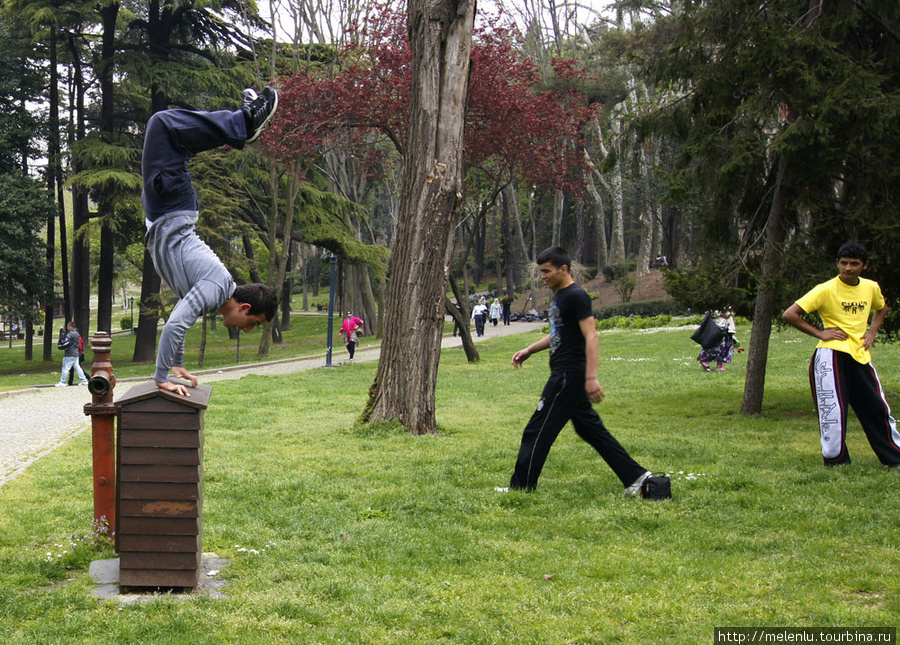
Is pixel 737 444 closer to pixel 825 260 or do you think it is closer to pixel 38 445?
pixel 825 260

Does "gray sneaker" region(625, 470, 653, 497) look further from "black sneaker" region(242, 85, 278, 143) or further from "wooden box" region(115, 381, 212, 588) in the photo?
"black sneaker" region(242, 85, 278, 143)

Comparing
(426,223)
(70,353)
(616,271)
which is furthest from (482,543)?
(616,271)

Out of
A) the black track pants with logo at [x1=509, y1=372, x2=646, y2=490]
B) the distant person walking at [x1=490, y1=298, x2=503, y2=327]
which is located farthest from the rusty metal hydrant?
the distant person walking at [x1=490, y1=298, x2=503, y2=327]

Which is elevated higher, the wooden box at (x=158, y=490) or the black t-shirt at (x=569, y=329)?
the black t-shirt at (x=569, y=329)

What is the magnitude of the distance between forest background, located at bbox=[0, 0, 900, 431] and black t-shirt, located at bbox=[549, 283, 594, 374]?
4404mm

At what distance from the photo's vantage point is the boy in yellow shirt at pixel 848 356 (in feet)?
25.7

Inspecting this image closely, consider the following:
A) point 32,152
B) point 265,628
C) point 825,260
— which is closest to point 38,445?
point 265,628

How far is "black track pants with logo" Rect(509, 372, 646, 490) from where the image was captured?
6902mm

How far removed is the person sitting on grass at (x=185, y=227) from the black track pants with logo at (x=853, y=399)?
5314mm

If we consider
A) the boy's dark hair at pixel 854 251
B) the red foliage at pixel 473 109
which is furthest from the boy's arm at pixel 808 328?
the red foliage at pixel 473 109

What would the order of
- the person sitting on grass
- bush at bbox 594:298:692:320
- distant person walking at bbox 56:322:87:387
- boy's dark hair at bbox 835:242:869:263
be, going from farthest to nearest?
1. bush at bbox 594:298:692:320
2. distant person walking at bbox 56:322:87:387
3. boy's dark hair at bbox 835:242:869:263
4. the person sitting on grass

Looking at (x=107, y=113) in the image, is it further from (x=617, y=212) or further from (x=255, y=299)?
(x=255, y=299)

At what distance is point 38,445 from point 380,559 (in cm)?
792

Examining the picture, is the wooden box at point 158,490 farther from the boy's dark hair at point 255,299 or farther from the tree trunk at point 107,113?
the tree trunk at point 107,113
